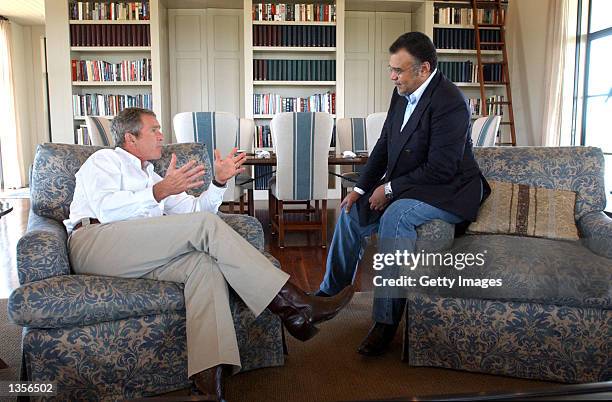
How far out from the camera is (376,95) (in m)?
7.35

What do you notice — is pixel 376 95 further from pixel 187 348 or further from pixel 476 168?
pixel 187 348

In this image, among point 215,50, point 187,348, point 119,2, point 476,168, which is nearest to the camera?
point 187,348

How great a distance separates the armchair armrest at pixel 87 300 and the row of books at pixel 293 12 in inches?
210

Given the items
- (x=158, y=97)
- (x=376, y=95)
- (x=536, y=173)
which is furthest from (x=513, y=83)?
(x=536, y=173)

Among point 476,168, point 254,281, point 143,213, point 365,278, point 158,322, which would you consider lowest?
point 365,278

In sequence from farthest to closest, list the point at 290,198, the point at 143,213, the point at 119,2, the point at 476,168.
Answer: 1. the point at 119,2
2. the point at 290,198
3. the point at 476,168
4. the point at 143,213

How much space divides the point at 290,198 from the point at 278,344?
2.19 m

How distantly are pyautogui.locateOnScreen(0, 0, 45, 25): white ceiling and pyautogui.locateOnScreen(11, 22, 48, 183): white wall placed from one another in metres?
0.27

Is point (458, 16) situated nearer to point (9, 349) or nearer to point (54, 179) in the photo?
point (54, 179)

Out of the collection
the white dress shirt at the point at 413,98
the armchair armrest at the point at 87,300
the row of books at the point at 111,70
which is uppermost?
the row of books at the point at 111,70

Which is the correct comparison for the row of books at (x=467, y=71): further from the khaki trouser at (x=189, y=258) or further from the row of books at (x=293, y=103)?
the khaki trouser at (x=189, y=258)

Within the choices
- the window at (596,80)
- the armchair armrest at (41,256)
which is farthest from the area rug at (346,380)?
the window at (596,80)

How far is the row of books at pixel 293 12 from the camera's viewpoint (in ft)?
21.6

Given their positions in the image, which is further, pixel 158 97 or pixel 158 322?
pixel 158 97
